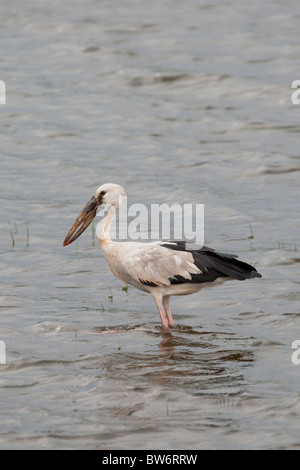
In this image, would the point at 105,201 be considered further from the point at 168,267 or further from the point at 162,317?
the point at 162,317

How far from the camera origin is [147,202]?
13852 millimetres

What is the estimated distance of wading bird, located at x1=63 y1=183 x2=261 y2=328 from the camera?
8828 millimetres

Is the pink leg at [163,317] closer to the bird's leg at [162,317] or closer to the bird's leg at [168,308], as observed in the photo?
the bird's leg at [162,317]

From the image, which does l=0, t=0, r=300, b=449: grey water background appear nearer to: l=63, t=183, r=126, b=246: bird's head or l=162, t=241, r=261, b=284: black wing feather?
l=162, t=241, r=261, b=284: black wing feather

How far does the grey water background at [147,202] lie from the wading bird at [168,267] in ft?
1.23

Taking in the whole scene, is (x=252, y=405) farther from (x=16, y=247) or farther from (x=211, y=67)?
(x=211, y=67)

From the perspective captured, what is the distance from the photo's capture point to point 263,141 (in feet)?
54.5

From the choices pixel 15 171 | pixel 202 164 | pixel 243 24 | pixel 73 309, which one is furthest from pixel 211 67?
pixel 73 309

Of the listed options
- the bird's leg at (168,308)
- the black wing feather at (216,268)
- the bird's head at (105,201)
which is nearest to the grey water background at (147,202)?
the bird's leg at (168,308)

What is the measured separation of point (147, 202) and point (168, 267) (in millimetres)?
4877

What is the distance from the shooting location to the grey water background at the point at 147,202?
22.6 feet

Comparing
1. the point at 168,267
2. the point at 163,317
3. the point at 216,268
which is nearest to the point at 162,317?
the point at 163,317

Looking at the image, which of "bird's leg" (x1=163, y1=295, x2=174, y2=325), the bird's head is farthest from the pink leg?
the bird's head

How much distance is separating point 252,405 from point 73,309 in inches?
122
